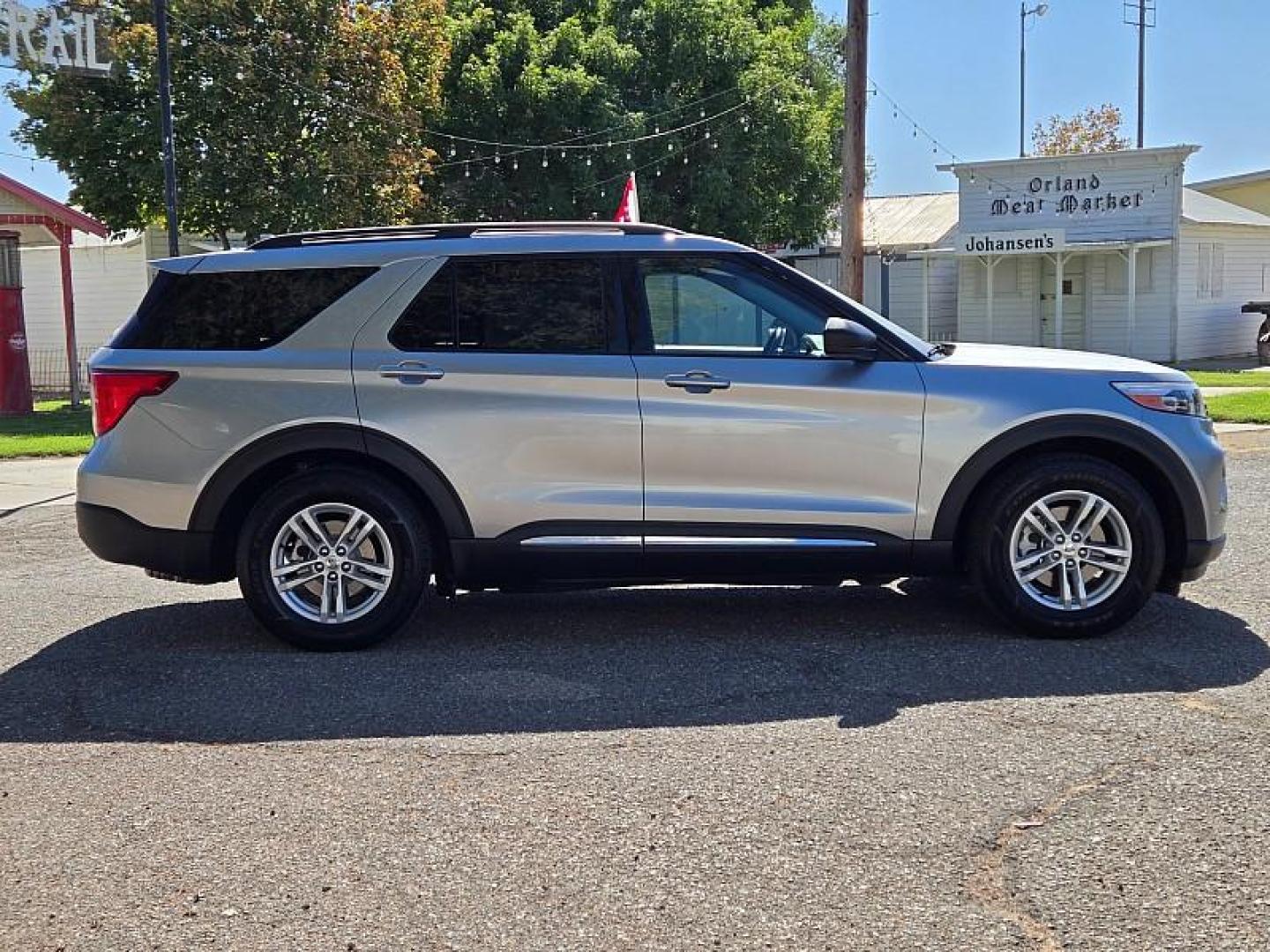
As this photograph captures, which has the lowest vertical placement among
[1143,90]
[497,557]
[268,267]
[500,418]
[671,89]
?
[497,557]

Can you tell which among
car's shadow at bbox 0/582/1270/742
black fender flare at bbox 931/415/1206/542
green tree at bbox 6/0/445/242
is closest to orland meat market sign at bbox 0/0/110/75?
green tree at bbox 6/0/445/242

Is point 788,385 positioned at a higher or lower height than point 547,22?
lower

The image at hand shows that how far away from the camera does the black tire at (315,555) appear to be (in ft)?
19.9

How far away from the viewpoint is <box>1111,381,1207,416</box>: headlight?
20.1 ft

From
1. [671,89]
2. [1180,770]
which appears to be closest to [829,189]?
[671,89]

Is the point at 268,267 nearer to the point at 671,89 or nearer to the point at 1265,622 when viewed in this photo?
the point at 1265,622

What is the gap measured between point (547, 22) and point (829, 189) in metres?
8.12

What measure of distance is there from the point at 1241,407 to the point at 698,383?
1359cm

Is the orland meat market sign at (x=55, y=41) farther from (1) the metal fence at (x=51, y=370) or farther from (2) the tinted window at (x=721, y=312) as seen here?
(2) the tinted window at (x=721, y=312)

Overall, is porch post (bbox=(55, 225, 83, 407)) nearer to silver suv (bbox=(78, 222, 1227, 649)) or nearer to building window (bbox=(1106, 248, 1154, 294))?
silver suv (bbox=(78, 222, 1227, 649))

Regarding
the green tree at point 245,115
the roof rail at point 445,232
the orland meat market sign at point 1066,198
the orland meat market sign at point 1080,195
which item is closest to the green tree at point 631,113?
the orland meat market sign at point 1080,195

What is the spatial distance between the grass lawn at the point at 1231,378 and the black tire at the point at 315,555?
58.3 feet

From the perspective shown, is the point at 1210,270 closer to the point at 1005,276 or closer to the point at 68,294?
the point at 1005,276

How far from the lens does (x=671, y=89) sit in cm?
3120
